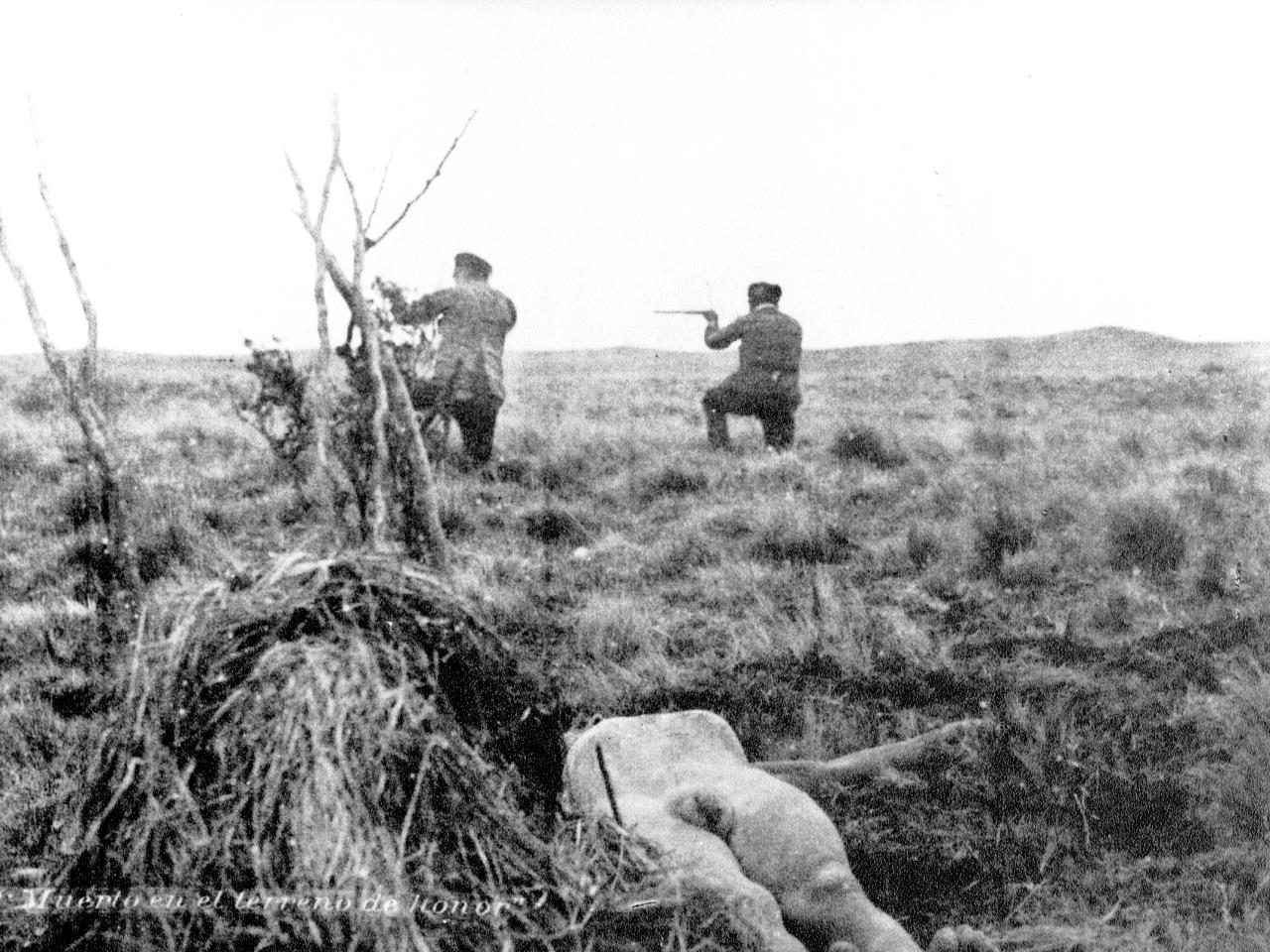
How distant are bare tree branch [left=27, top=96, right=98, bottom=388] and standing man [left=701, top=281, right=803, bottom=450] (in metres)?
6.25

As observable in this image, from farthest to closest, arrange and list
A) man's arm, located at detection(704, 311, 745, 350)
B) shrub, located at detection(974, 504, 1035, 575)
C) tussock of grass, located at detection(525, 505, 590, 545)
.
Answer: man's arm, located at detection(704, 311, 745, 350) < tussock of grass, located at detection(525, 505, 590, 545) < shrub, located at detection(974, 504, 1035, 575)

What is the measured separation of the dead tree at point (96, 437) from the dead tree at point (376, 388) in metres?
1.09

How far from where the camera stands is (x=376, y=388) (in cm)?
445

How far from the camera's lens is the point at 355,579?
78.2 inches

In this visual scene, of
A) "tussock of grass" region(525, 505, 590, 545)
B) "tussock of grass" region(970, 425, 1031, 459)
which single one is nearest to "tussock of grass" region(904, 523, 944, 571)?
"tussock of grass" region(525, 505, 590, 545)

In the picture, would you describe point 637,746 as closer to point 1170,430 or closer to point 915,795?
point 915,795

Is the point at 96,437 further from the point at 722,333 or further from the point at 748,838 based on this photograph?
the point at 722,333

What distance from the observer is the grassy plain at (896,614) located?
3.32 meters

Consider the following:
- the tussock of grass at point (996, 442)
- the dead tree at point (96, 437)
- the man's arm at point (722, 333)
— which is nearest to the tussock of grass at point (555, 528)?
the dead tree at point (96, 437)

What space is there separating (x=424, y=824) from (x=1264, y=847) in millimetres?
2672

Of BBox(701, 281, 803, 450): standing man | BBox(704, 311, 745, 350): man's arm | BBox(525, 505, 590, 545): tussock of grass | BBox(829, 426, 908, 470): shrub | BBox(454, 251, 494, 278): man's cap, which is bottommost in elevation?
BBox(525, 505, 590, 545): tussock of grass

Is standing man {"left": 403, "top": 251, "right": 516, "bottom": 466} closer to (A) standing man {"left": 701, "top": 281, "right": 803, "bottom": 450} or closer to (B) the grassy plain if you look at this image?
(B) the grassy plain

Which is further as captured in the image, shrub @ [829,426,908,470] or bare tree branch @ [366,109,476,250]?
shrub @ [829,426,908,470]

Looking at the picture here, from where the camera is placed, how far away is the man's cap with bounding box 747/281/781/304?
10.8 m
